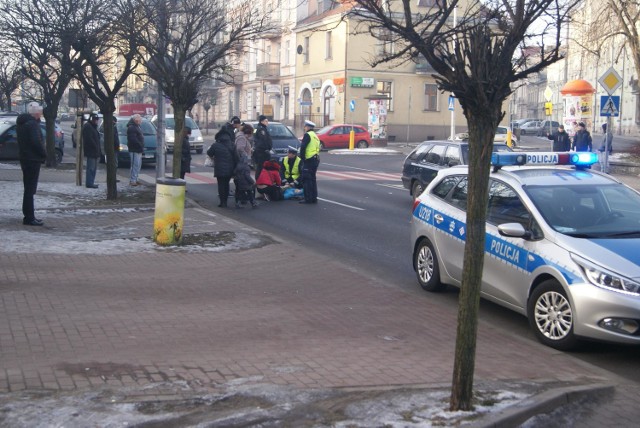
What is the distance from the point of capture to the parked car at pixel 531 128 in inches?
2889

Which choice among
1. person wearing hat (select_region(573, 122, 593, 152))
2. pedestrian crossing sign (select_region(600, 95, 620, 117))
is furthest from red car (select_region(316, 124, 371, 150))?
pedestrian crossing sign (select_region(600, 95, 620, 117))

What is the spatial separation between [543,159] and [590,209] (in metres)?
1.17

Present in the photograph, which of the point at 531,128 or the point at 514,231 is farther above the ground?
the point at 531,128

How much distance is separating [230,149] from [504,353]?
11.2m

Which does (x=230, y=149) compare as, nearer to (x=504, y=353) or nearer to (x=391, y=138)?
(x=504, y=353)

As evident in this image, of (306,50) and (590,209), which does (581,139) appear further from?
(306,50)

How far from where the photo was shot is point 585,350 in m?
7.85

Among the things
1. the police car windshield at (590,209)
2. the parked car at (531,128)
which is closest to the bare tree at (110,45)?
the police car windshield at (590,209)

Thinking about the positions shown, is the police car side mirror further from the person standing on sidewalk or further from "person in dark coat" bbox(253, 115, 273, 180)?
the person standing on sidewalk

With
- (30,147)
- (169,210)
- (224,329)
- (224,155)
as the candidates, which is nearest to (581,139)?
(224,155)

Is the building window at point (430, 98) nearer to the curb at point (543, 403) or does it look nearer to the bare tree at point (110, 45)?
the bare tree at point (110, 45)

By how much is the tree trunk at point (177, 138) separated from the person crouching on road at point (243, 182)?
3.42 m

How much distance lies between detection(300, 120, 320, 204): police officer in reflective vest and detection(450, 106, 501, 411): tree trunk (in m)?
13.3

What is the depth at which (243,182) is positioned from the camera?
59.7ft
